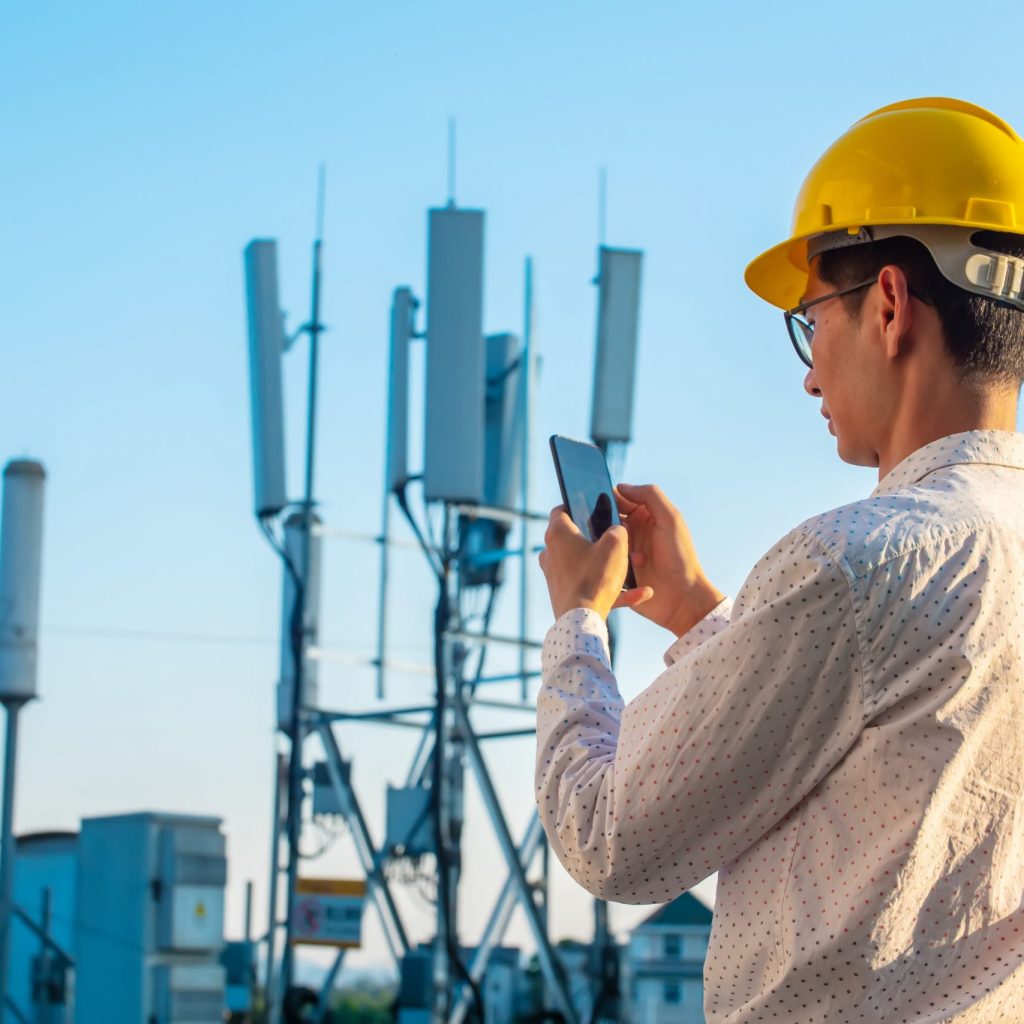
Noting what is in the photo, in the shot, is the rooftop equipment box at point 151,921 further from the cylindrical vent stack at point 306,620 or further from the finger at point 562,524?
the finger at point 562,524

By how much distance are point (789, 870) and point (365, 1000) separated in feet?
215

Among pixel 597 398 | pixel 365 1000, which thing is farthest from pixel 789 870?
pixel 365 1000

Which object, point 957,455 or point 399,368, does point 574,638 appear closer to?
point 957,455

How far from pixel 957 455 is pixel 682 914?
13564 millimetres

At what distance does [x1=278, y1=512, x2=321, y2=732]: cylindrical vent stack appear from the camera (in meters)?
13.6

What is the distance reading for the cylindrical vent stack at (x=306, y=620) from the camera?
1363 cm

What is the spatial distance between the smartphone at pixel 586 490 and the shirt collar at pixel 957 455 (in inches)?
15.8

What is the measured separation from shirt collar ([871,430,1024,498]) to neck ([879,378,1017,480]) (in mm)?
20

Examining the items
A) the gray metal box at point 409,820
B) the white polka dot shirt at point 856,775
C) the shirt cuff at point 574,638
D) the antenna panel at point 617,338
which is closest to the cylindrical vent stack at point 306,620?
the gray metal box at point 409,820

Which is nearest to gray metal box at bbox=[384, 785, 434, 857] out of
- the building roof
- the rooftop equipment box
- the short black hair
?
the building roof

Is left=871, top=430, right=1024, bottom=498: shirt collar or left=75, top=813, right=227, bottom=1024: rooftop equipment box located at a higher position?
left=871, top=430, right=1024, bottom=498: shirt collar

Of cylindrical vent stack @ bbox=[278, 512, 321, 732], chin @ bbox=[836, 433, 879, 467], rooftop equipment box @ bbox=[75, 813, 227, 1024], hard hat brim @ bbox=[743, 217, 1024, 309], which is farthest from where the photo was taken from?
cylindrical vent stack @ bbox=[278, 512, 321, 732]

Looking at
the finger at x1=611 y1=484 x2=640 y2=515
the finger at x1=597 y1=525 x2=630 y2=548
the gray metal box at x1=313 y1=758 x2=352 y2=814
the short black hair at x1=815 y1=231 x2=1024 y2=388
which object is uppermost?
the gray metal box at x1=313 y1=758 x2=352 y2=814

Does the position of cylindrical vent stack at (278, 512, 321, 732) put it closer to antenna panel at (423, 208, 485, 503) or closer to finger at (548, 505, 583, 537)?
antenna panel at (423, 208, 485, 503)
